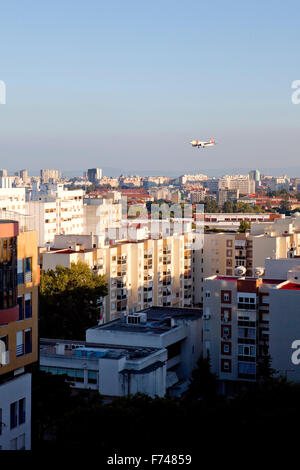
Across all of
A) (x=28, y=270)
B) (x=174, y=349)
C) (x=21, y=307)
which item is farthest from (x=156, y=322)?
(x=21, y=307)

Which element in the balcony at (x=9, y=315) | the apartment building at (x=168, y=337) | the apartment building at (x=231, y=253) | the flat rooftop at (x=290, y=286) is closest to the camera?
the balcony at (x=9, y=315)

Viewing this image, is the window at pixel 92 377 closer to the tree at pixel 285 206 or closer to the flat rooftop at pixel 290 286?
the flat rooftop at pixel 290 286

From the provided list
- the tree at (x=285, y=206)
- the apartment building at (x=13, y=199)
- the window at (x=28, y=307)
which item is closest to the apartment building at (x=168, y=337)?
the window at (x=28, y=307)

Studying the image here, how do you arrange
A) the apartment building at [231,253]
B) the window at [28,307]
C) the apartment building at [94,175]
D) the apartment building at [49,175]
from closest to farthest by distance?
A: 1. the window at [28,307]
2. the apartment building at [231,253]
3. the apartment building at [49,175]
4. the apartment building at [94,175]

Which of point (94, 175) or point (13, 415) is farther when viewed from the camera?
point (94, 175)

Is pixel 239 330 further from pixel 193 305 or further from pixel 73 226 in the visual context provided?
pixel 73 226
